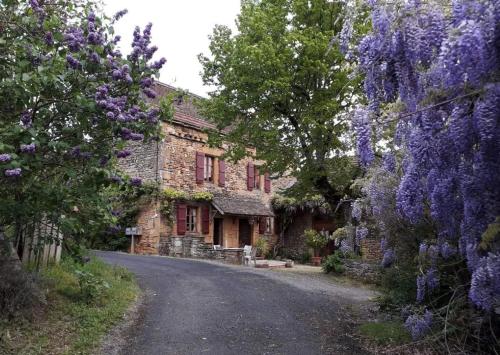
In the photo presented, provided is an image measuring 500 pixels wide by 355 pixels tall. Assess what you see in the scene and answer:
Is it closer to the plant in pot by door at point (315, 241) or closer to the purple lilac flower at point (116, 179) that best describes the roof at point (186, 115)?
the plant in pot by door at point (315, 241)

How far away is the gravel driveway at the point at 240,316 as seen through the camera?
6.13m

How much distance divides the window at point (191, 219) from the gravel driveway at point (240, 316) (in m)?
7.45

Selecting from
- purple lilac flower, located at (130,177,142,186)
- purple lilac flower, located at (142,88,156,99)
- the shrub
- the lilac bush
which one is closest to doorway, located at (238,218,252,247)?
the shrub

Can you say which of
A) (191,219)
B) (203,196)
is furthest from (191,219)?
(203,196)

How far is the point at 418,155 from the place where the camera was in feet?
14.2

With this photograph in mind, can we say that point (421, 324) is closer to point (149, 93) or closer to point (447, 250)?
point (447, 250)

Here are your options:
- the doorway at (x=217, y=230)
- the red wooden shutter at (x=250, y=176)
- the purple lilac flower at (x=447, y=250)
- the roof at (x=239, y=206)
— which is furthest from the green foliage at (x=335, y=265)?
the purple lilac flower at (x=447, y=250)

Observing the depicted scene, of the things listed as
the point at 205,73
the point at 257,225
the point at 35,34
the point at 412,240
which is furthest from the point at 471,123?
the point at 257,225

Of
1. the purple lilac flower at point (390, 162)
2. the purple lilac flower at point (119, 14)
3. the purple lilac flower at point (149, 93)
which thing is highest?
the purple lilac flower at point (119, 14)

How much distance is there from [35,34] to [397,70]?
425 cm

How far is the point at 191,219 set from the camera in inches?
799

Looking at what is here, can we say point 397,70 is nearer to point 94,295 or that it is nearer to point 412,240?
point 412,240

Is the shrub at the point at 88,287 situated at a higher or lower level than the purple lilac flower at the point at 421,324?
higher

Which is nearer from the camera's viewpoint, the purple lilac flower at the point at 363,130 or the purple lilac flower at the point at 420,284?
the purple lilac flower at the point at 363,130
